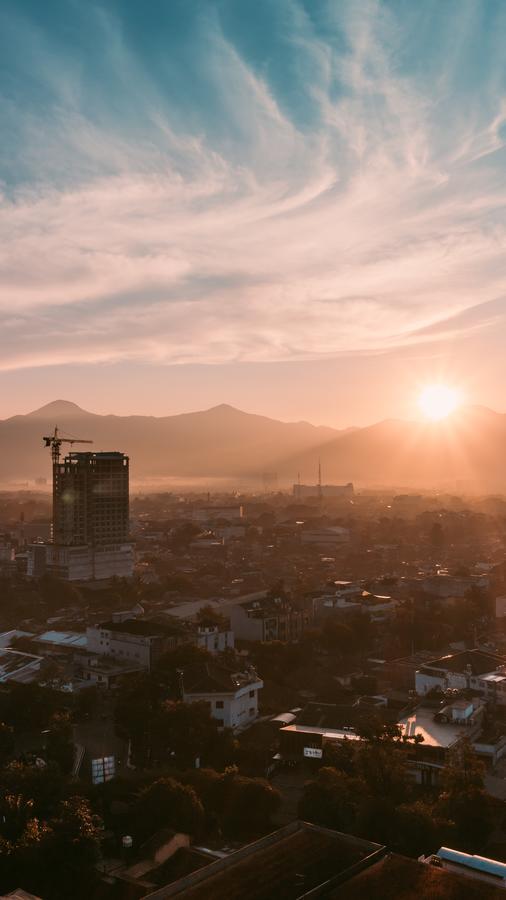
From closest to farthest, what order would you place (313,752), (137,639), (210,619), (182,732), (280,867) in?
(280,867) → (182,732) → (313,752) → (137,639) → (210,619)

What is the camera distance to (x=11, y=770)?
930cm

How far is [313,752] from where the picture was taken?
11109 millimetres

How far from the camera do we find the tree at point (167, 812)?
336 inches

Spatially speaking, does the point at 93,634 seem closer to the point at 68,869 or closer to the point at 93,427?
the point at 68,869

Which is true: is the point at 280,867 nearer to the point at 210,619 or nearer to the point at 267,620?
the point at 210,619

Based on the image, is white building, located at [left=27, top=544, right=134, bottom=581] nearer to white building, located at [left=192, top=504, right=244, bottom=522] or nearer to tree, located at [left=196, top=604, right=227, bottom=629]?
tree, located at [left=196, top=604, right=227, bottom=629]

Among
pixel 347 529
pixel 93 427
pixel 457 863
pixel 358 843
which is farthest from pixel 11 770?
pixel 93 427

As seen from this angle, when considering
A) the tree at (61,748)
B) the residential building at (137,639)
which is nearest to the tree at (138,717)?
the tree at (61,748)

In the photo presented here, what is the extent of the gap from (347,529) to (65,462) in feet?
55.8

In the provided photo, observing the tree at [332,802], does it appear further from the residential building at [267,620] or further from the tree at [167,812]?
the residential building at [267,620]

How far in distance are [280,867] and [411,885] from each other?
1071 millimetres

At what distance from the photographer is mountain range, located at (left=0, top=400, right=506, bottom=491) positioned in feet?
439

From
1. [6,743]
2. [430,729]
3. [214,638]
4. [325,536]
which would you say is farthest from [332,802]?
[325,536]

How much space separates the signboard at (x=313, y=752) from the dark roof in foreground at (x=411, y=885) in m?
4.31
